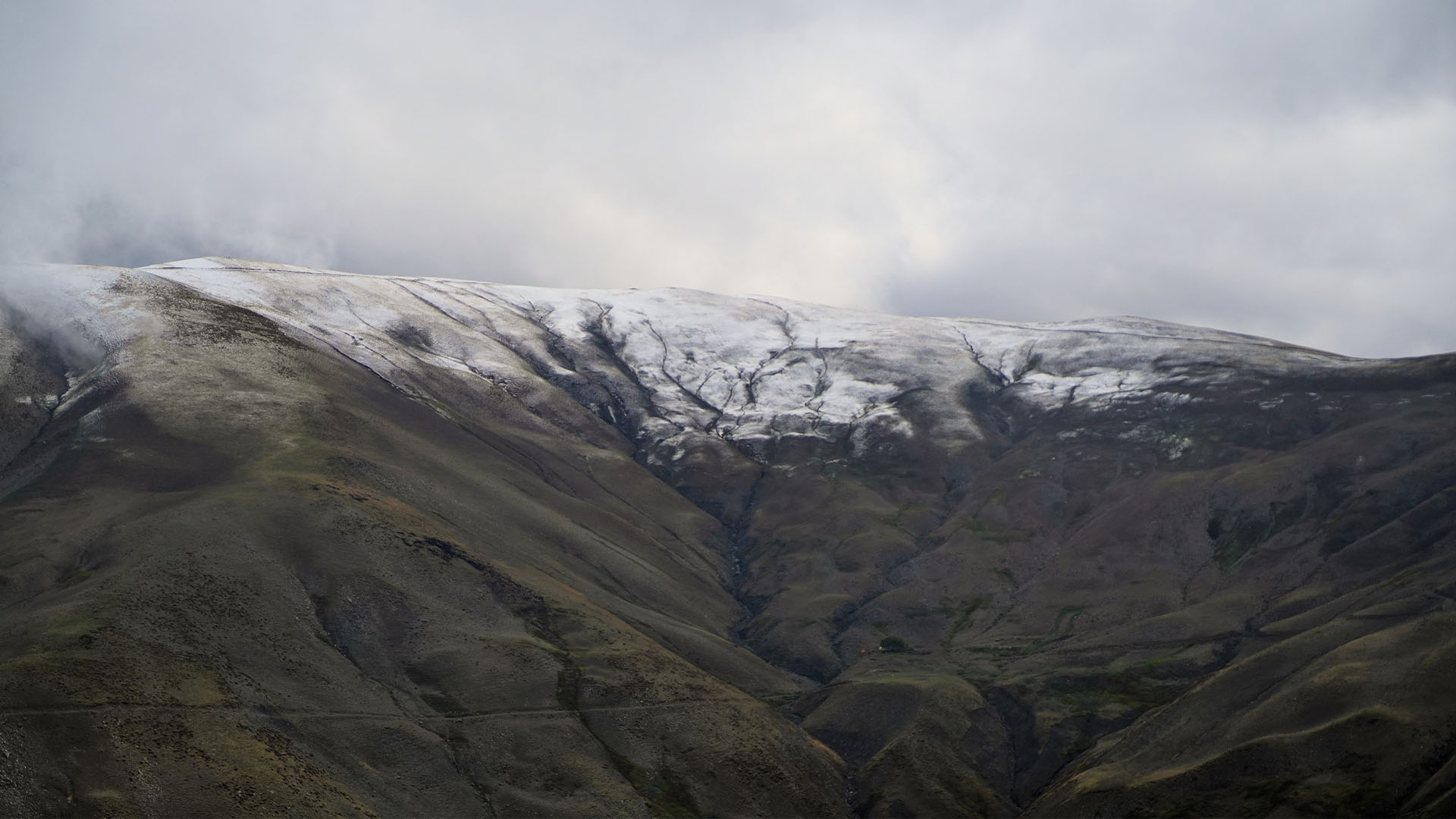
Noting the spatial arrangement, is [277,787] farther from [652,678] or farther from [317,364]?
[317,364]

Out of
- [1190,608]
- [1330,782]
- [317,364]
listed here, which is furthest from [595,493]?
[1330,782]

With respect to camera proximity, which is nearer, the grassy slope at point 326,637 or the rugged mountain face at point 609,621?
the grassy slope at point 326,637

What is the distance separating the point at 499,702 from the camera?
4338 inches

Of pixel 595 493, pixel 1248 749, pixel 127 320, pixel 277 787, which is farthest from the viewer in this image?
pixel 595 493

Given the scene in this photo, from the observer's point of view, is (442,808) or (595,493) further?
(595,493)

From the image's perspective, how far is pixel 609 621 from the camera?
136375mm

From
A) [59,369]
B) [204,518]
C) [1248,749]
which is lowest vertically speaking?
[1248,749]

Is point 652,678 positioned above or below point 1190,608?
below

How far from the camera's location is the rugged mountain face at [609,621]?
91.4 m

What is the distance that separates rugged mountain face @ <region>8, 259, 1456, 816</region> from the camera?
91.4 m

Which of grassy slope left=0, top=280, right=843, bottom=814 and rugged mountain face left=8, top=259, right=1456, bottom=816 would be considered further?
rugged mountain face left=8, top=259, right=1456, bottom=816

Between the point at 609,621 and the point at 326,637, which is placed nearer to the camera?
the point at 326,637

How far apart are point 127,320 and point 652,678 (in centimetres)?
11606

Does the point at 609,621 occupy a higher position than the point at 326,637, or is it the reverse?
the point at 326,637
